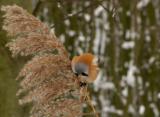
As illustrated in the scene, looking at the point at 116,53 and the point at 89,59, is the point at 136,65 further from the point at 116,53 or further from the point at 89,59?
the point at 89,59

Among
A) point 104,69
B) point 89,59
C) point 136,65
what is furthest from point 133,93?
point 89,59

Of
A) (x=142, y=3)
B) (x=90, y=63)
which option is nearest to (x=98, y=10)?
(x=142, y=3)

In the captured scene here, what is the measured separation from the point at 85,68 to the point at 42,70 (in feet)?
0.37

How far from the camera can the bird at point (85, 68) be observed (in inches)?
58.5

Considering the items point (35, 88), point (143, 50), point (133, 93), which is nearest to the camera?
point (35, 88)

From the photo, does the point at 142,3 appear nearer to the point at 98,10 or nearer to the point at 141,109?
the point at 98,10

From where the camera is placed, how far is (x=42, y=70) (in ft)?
4.80

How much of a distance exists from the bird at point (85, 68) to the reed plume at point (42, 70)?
19mm

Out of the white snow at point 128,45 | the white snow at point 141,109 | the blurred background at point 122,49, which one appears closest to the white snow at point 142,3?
the blurred background at point 122,49

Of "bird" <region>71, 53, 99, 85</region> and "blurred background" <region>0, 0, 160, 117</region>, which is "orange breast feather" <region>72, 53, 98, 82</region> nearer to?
"bird" <region>71, 53, 99, 85</region>

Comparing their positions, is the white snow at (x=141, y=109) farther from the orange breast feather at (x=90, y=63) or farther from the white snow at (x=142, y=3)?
the orange breast feather at (x=90, y=63)

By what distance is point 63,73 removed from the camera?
148 centimetres

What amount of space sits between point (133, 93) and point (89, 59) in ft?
12.9

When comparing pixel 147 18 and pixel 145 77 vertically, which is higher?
pixel 147 18
